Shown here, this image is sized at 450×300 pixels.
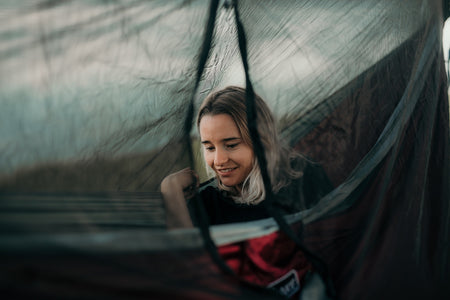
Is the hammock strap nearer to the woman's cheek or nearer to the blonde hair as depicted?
the blonde hair

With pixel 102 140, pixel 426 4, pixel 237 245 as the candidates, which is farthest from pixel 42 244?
pixel 426 4

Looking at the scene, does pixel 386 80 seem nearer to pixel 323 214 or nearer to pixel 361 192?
pixel 361 192

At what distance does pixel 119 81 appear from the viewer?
1.89ft


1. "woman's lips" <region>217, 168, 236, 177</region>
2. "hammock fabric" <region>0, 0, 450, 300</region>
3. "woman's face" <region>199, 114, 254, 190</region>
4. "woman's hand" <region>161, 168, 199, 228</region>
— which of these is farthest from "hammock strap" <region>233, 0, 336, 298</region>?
"woman's lips" <region>217, 168, 236, 177</region>

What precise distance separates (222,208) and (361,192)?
455mm

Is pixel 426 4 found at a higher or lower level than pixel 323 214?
higher

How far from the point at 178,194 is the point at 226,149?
299 millimetres

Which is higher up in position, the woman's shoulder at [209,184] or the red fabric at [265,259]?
the woman's shoulder at [209,184]

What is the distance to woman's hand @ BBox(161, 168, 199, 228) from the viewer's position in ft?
2.23

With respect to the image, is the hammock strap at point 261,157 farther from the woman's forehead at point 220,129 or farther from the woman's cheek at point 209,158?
the woman's cheek at point 209,158

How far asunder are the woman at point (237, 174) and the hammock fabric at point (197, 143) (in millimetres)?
37

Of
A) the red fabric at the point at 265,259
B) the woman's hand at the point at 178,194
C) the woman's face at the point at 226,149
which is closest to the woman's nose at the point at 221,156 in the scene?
the woman's face at the point at 226,149

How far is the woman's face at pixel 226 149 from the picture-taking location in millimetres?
1045

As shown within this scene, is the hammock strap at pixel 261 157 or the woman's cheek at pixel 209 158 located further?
the woman's cheek at pixel 209 158
